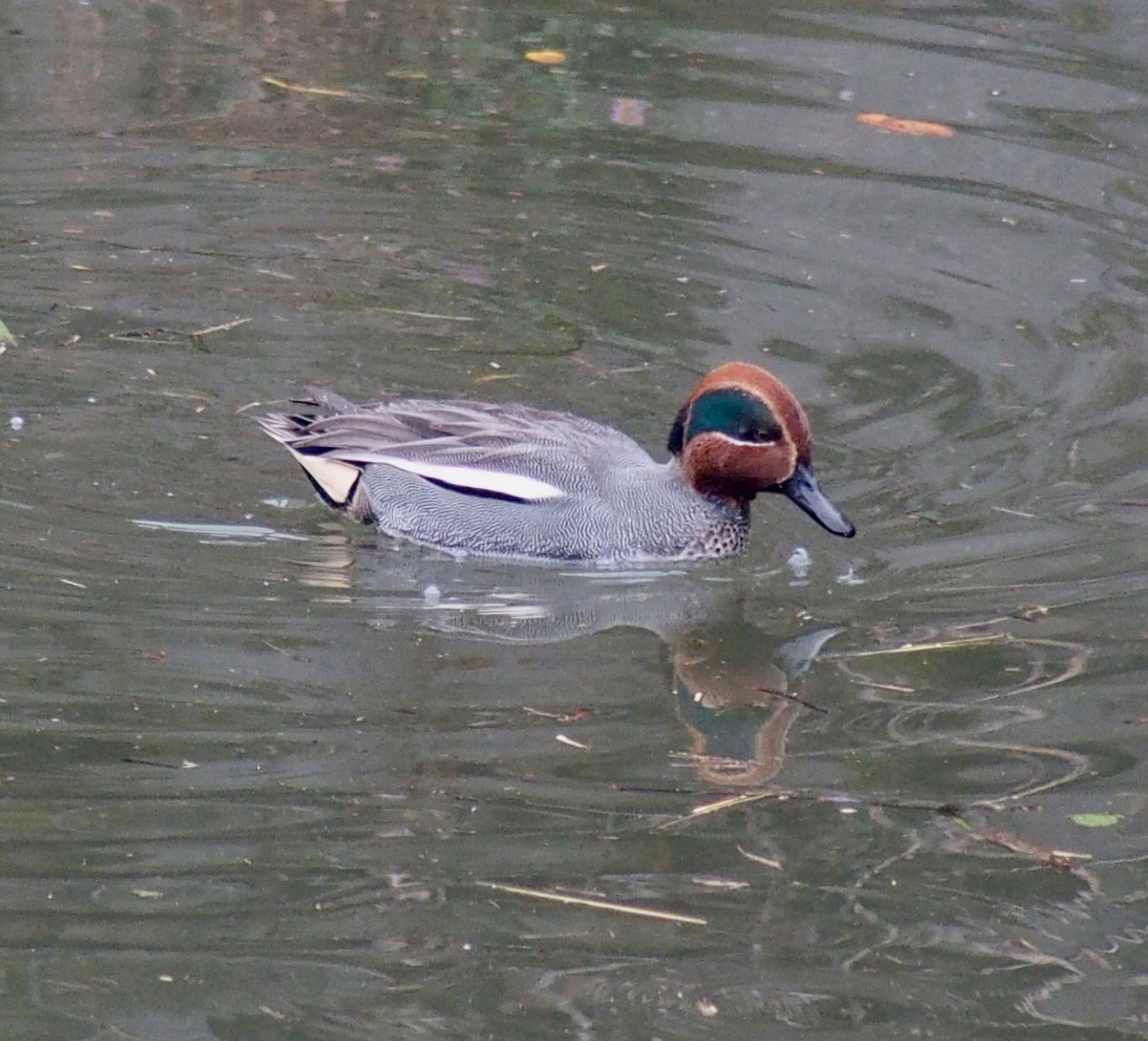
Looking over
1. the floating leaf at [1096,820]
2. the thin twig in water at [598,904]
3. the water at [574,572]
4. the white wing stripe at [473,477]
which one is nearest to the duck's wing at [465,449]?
the white wing stripe at [473,477]

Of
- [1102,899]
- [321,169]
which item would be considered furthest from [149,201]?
[1102,899]

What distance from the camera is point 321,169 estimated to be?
36.7 feet

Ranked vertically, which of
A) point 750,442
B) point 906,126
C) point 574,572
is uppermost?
point 906,126

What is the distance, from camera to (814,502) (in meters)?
7.43

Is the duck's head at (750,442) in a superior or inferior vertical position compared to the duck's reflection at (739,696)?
superior

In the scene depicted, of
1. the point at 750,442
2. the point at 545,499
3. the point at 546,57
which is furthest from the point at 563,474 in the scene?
the point at 546,57

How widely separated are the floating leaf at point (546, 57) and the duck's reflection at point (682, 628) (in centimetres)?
596

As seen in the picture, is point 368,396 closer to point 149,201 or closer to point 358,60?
point 149,201

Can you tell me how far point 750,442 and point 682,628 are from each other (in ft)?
2.93

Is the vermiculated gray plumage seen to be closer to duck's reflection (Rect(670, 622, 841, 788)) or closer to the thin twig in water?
duck's reflection (Rect(670, 622, 841, 788))

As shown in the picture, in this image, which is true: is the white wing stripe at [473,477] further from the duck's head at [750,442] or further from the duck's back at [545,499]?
the duck's head at [750,442]

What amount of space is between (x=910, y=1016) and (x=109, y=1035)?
1.72m

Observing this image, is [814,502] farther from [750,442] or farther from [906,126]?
[906,126]

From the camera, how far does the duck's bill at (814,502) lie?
7309 millimetres
